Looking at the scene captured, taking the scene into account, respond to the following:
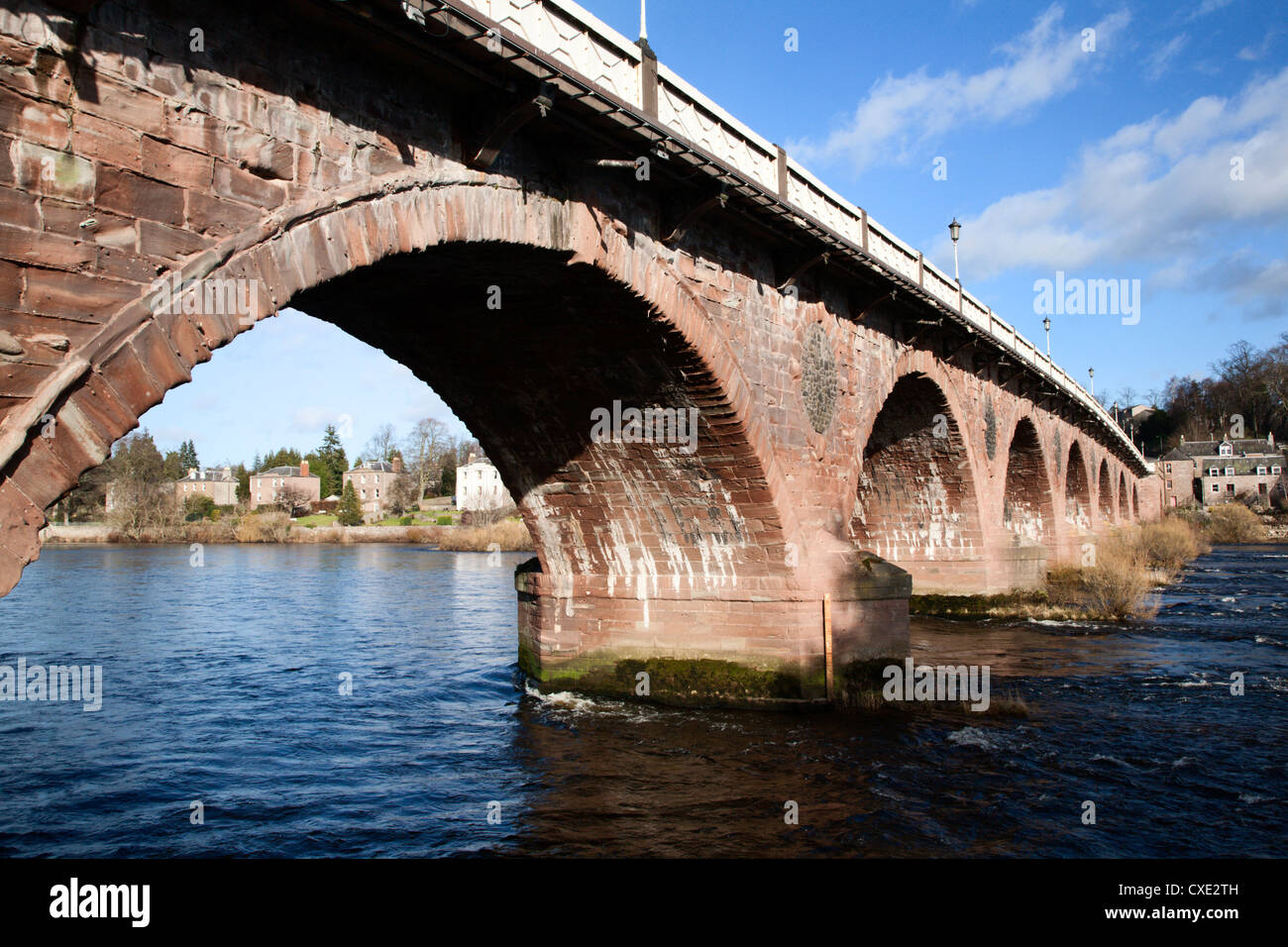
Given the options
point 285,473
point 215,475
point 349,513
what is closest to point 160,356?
point 349,513

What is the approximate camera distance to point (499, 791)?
841cm

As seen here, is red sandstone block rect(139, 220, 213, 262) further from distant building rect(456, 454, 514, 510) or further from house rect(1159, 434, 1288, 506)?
house rect(1159, 434, 1288, 506)

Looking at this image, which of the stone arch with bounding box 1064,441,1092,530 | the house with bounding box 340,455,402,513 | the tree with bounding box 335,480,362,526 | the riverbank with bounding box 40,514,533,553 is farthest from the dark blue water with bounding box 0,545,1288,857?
the house with bounding box 340,455,402,513

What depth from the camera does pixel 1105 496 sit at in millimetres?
46688

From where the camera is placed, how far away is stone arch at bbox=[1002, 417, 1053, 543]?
28.0 m

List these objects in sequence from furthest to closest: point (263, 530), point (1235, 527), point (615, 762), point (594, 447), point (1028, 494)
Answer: point (263, 530) < point (1235, 527) < point (1028, 494) < point (594, 447) < point (615, 762)

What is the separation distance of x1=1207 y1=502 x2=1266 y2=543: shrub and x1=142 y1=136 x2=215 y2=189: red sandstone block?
57197mm

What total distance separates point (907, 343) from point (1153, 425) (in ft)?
307

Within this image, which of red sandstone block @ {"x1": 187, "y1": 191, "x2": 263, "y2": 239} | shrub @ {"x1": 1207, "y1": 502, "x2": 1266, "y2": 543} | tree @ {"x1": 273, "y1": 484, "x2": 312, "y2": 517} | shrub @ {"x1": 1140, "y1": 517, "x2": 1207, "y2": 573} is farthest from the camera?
tree @ {"x1": 273, "y1": 484, "x2": 312, "y2": 517}

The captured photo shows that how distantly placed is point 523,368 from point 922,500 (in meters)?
13.1

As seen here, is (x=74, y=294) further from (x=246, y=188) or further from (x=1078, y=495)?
(x=1078, y=495)

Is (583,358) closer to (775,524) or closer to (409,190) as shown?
(775,524)

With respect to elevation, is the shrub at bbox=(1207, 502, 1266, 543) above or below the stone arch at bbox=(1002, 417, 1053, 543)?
below
